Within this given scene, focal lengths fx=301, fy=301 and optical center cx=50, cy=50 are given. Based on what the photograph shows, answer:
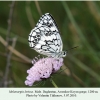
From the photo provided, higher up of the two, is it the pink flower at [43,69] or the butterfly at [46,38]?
the butterfly at [46,38]

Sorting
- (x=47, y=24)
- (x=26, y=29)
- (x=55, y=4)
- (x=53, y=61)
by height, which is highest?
(x=55, y=4)

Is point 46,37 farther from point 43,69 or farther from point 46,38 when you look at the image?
point 43,69

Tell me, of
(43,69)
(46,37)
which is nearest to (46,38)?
(46,37)
